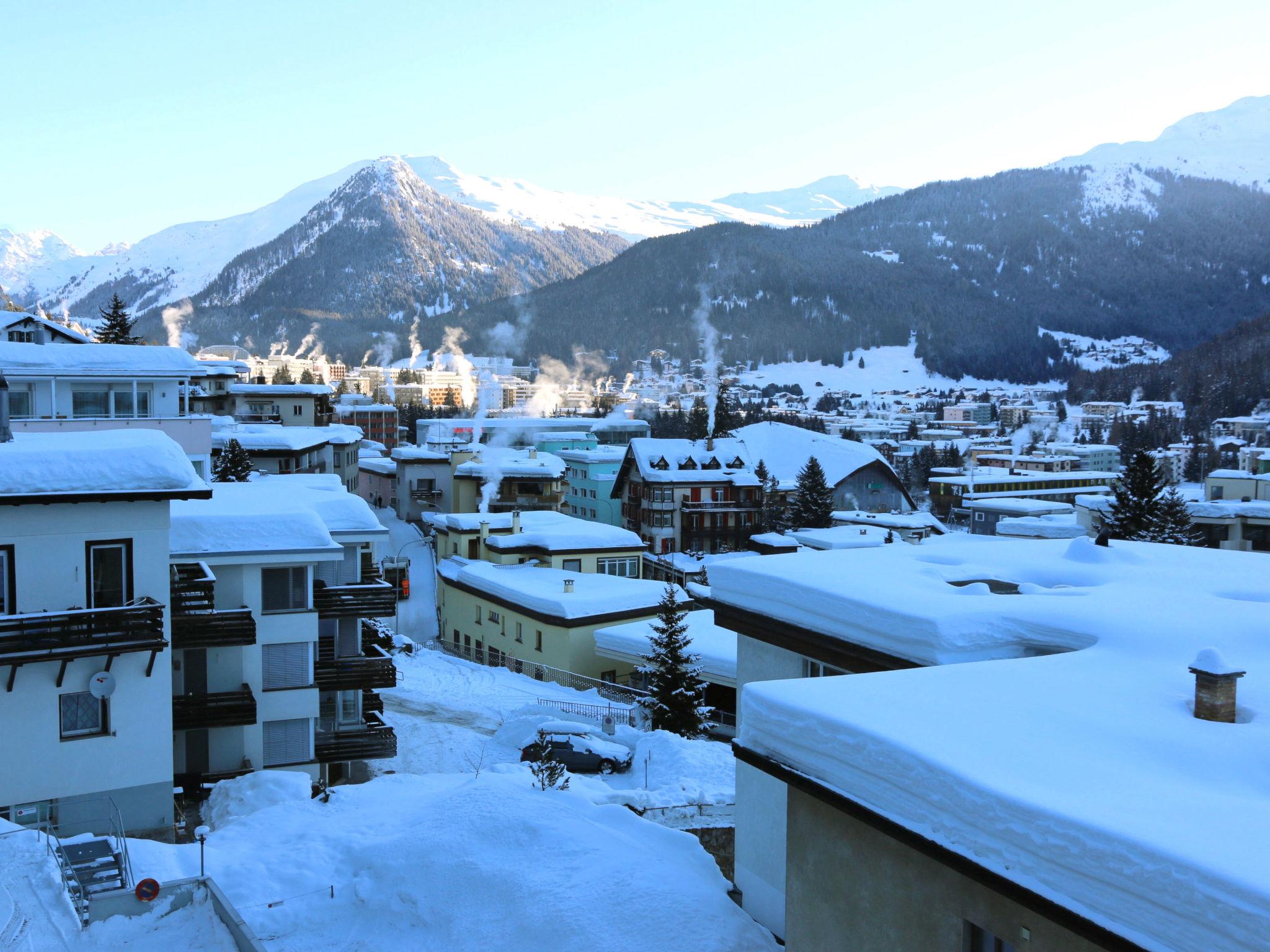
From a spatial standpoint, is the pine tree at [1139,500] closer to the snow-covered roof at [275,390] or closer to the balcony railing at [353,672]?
the balcony railing at [353,672]

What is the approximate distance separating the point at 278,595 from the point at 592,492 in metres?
61.5

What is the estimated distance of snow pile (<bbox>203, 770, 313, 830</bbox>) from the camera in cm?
1572

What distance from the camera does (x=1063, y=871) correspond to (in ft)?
17.0

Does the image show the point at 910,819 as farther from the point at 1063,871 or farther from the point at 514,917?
the point at 514,917

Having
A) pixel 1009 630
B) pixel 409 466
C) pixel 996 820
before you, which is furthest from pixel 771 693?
pixel 409 466

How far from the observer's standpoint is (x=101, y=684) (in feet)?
47.7

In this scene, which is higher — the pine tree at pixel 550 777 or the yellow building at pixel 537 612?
the pine tree at pixel 550 777

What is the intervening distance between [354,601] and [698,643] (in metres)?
16.0

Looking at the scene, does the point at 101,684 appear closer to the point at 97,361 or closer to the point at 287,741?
the point at 287,741

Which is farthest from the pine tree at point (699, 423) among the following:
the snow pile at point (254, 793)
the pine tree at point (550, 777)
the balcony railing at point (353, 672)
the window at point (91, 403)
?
the snow pile at point (254, 793)

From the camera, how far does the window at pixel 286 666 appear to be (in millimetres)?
19109

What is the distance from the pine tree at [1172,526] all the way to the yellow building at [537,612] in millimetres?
20452

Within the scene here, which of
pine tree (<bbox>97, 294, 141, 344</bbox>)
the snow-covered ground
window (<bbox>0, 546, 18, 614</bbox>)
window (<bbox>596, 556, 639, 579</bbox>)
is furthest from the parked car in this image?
pine tree (<bbox>97, 294, 141, 344</bbox>)

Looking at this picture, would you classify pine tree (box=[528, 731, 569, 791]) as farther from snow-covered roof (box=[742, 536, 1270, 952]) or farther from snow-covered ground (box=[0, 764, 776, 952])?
snow-covered roof (box=[742, 536, 1270, 952])
